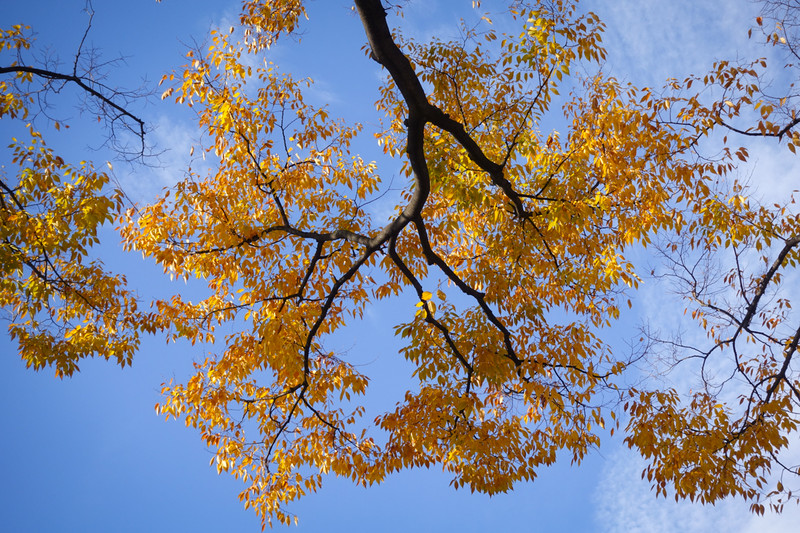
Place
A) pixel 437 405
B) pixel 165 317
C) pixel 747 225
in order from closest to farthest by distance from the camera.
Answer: pixel 437 405
pixel 747 225
pixel 165 317

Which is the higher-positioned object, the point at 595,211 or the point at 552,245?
the point at 552,245

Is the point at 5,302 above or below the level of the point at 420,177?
above

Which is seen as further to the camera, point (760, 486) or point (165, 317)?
point (165, 317)

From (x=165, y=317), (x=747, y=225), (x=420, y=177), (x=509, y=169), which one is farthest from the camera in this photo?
(x=165, y=317)

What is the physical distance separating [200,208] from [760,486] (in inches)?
323

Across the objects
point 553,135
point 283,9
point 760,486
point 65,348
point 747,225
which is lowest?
point 760,486

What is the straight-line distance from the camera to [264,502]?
8.43m

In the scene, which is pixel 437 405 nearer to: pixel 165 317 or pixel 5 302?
pixel 165 317

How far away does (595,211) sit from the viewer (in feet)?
25.0

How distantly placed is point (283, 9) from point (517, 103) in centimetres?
386

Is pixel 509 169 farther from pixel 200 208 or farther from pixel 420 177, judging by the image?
pixel 200 208

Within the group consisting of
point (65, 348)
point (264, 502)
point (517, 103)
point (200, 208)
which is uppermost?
point (517, 103)

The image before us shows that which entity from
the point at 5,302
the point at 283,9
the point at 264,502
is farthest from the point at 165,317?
the point at 283,9

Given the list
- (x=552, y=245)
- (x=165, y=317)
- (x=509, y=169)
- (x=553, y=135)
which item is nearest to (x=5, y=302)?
(x=165, y=317)
